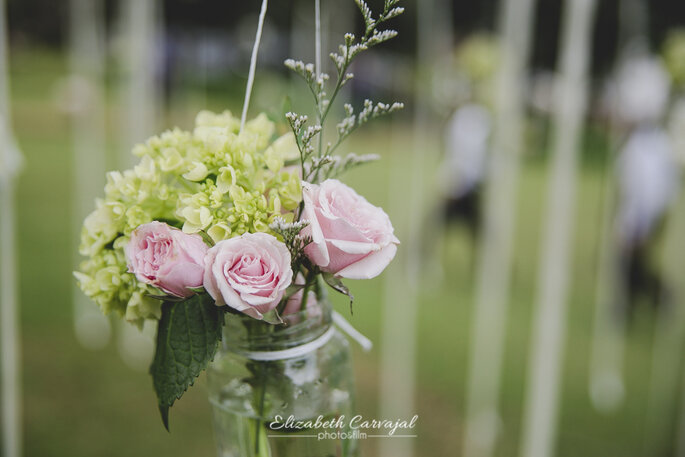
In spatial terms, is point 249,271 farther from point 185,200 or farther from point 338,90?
point 338,90

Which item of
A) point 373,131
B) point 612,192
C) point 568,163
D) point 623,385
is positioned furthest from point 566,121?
point 373,131

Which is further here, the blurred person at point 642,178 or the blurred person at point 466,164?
the blurred person at point 466,164

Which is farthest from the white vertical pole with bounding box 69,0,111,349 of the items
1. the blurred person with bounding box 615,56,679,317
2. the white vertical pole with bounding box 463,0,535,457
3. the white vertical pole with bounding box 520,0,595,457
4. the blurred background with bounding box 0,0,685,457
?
the blurred person with bounding box 615,56,679,317

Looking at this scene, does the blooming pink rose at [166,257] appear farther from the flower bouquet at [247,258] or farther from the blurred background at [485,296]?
the blurred background at [485,296]

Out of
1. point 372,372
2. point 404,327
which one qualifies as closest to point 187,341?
point 372,372

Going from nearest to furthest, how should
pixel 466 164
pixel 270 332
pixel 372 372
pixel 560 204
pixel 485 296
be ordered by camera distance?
1. pixel 270 332
2. pixel 560 204
3. pixel 485 296
4. pixel 372 372
5. pixel 466 164

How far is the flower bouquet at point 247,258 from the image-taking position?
591 millimetres

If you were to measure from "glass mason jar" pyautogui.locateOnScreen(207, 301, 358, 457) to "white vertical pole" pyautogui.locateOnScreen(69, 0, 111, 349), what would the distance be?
200cm

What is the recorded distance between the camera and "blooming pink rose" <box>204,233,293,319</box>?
577 millimetres

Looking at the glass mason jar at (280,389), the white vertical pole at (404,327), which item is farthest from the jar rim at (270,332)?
the white vertical pole at (404,327)

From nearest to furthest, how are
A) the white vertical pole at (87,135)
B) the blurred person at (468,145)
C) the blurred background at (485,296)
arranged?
1. the blurred background at (485,296)
2. the white vertical pole at (87,135)
3. the blurred person at (468,145)

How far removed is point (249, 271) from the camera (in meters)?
0.58

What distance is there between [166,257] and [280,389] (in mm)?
223

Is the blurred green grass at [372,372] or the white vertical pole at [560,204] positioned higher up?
the white vertical pole at [560,204]
